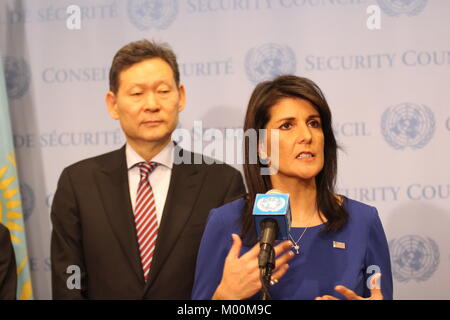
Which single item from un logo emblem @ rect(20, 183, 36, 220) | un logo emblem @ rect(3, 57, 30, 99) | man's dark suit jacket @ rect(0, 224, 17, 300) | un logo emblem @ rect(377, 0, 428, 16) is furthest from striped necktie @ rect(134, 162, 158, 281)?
un logo emblem @ rect(377, 0, 428, 16)

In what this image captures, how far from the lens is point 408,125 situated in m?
3.50

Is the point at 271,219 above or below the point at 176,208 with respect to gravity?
above

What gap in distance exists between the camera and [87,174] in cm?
299

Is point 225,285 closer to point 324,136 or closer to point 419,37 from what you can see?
point 324,136

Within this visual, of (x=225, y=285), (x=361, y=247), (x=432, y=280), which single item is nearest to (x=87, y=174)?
(x=225, y=285)

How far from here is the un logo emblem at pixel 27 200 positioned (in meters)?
3.76

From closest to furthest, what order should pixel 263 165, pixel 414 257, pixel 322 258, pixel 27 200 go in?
pixel 322 258, pixel 263 165, pixel 414 257, pixel 27 200

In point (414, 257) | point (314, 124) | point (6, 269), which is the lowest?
point (414, 257)

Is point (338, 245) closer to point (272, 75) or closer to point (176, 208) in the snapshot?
point (176, 208)

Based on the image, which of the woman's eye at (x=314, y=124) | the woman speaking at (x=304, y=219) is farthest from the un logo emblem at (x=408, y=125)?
the woman's eye at (x=314, y=124)

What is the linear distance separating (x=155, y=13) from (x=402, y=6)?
148 cm

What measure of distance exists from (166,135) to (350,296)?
4.17 feet

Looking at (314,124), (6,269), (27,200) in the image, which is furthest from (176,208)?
(27,200)

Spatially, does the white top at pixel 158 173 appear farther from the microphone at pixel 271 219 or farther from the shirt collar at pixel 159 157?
the microphone at pixel 271 219
